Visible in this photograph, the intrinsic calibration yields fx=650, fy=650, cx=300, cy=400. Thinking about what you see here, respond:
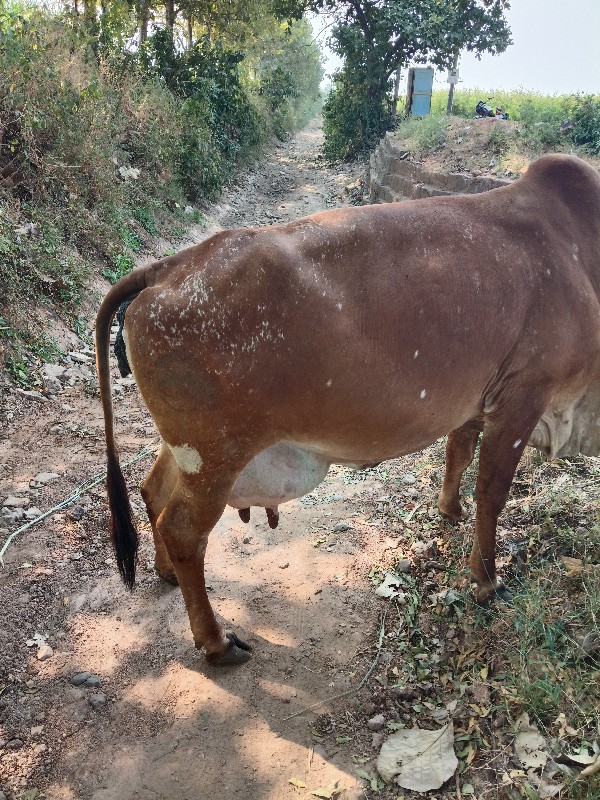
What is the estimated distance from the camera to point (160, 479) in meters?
3.31

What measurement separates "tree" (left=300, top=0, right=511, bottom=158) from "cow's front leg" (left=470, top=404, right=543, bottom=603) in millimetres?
17265

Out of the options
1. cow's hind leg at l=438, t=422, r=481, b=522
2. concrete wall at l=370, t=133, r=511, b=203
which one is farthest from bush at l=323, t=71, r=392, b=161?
cow's hind leg at l=438, t=422, r=481, b=522

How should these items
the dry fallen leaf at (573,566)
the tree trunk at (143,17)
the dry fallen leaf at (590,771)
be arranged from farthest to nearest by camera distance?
the tree trunk at (143,17)
the dry fallen leaf at (573,566)
the dry fallen leaf at (590,771)

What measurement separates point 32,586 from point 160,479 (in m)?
0.97

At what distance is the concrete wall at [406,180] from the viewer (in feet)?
26.6

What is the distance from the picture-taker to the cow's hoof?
3.06 m

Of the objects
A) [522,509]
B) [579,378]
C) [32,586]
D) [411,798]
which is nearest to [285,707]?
[411,798]

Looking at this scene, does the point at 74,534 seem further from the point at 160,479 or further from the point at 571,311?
the point at 571,311

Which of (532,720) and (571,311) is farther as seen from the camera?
(571,311)

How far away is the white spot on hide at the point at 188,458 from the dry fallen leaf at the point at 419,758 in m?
1.38

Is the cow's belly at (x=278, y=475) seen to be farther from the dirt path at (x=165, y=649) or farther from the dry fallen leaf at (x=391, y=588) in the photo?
the dry fallen leaf at (x=391, y=588)

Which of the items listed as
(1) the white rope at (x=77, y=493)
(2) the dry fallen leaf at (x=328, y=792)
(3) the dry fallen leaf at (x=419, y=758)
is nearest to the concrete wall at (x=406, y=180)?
(1) the white rope at (x=77, y=493)

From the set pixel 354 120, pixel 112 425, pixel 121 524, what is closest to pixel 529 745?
pixel 121 524

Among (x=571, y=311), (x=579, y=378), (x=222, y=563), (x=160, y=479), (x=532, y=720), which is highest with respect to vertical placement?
(x=571, y=311)
